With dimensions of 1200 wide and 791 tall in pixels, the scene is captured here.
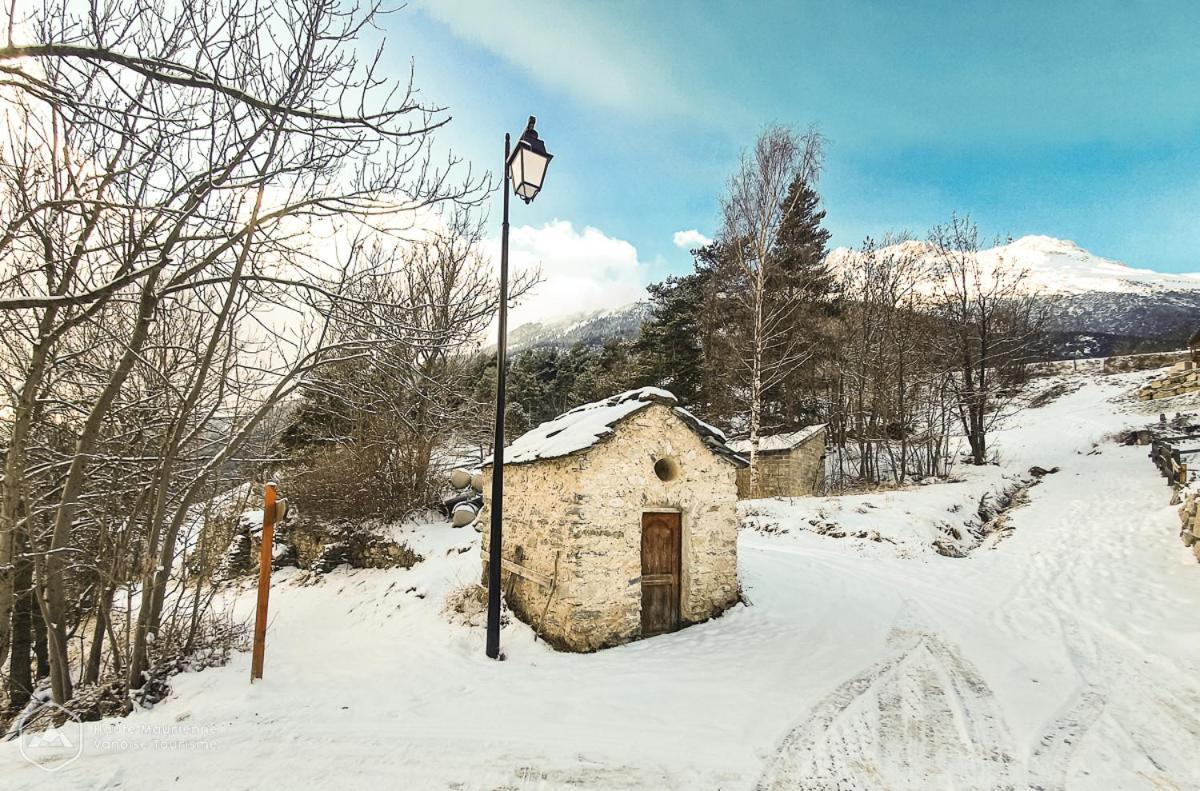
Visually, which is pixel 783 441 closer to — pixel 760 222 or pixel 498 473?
pixel 760 222

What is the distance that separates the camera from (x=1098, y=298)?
52.8 metres

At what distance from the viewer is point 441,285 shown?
608 inches

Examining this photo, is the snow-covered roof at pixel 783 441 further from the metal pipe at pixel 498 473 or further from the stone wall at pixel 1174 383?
the stone wall at pixel 1174 383

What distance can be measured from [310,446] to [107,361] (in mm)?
10838

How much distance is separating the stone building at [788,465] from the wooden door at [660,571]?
11.6m

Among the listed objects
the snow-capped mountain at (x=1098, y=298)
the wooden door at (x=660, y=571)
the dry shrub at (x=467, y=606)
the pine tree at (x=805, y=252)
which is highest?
the snow-capped mountain at (x=1098, y=298)

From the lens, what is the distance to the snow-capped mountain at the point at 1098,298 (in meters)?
36.4

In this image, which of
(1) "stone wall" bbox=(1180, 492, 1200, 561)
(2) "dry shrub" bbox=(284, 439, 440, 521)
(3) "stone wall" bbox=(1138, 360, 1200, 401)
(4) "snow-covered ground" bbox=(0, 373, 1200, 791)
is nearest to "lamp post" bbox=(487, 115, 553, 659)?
(4) "snow-covered ground" bbox=(0, 373, 1200, 791)

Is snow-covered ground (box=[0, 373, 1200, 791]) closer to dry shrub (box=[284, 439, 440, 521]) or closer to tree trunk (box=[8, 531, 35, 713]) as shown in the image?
tree trunk (box=[8, 531, 35, 713])

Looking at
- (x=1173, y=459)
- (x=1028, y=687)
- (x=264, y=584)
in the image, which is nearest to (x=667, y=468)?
(x=1028, y=687)

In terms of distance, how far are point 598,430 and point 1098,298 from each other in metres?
69.2

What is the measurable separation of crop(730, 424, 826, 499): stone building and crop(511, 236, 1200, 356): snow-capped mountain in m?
8.76

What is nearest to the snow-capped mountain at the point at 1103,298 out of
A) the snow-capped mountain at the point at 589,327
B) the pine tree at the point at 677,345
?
the pine tree at the point at 677,345

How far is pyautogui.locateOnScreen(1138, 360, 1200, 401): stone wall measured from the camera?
23.2 metres
